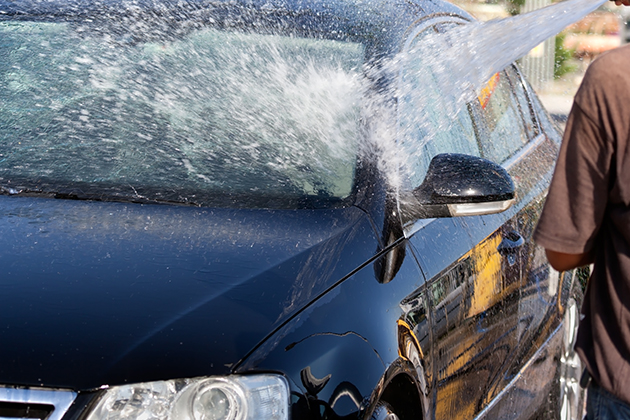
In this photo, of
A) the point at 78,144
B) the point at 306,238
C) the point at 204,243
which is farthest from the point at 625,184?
the point at 78,144

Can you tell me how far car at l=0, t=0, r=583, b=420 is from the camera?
167 cm

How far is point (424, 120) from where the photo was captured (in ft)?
8.86

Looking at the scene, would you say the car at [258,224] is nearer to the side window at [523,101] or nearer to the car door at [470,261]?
the car door at [470,261]

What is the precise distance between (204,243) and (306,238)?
Result: 0.84 feet

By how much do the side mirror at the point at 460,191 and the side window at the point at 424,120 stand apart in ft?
0.53

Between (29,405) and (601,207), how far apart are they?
1.15 meters

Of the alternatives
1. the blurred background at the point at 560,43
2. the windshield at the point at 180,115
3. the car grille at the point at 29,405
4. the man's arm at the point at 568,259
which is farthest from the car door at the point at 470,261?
the blurred background at the point at 560,43

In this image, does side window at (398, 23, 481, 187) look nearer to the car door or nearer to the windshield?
the car door

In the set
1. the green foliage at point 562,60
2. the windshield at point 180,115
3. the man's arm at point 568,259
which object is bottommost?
the green foliage at point 562,60

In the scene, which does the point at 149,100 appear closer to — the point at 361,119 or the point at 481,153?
the point at 361,119

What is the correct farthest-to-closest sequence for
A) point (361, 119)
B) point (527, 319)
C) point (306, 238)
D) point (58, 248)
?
point (527, 319), point (361, 119), point (306, 238), point (58, 248)

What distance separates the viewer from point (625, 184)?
1.49 m

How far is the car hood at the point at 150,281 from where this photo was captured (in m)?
1.62

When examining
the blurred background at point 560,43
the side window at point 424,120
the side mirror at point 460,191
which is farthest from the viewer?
the blurred background at point 560,43
